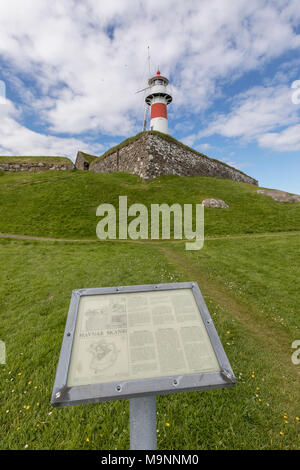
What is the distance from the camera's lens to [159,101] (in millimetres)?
49938

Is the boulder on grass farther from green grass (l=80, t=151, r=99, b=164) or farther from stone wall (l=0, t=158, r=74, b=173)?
green grass (l=80, t=151, r=99, b=164)

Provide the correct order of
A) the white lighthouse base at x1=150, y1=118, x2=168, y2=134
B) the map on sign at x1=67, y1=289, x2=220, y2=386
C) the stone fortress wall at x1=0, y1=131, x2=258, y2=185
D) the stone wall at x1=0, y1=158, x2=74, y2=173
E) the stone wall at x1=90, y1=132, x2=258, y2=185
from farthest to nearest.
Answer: the white lighthouse base at x1=150, y1=118, x2=168, y2=134, the stone wall at x1=0, y1=158, x2=74, y2=173, the stone fortress wall at x1=0, y1=131, x2=258, y2=185, the stone wall at x1=90, y1=132, x2=258, y2=185, the map on sign at x1=67, y1=289, x2=220, y2=386

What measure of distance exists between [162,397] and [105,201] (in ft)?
78.4

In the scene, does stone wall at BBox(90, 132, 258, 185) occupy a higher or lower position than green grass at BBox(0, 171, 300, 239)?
higher

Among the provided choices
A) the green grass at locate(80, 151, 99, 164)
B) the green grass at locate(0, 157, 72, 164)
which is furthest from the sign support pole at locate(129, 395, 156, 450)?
the green grass at locate(80, 151, 99, 164)

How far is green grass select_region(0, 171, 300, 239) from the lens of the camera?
21.8 m

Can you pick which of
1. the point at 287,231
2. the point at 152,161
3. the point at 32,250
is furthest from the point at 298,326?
the point at 152,161

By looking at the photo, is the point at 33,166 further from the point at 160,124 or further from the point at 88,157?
the point at 160,124

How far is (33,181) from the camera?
1312 inches

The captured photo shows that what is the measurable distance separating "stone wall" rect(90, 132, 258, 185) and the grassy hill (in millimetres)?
16617

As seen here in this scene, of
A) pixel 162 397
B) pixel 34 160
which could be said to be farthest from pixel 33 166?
pixel 162 397

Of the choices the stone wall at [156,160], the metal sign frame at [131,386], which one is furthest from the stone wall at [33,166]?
the metal sign frame at [131,386]

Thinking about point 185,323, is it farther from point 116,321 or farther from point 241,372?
point 241,372

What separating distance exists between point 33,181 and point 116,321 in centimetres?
3611
